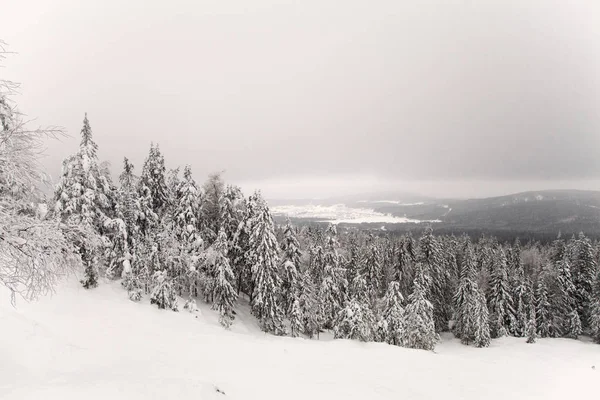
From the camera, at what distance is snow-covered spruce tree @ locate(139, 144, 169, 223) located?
94.7 feet

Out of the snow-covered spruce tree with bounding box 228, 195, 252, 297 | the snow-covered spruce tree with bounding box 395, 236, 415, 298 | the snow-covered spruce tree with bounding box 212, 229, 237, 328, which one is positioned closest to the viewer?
the snow-covered spruce tree with bounding box 212, 229, 237, 328

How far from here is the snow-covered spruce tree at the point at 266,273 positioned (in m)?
26.5

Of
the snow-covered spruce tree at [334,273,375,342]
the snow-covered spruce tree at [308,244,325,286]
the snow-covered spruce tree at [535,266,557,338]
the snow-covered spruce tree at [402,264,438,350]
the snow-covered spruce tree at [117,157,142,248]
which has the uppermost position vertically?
the snow-covered spruce tree at [117,157,142,248]

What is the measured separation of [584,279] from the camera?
A: 44.0 metres

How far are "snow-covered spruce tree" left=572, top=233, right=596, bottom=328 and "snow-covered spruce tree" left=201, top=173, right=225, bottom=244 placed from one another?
2074 inches

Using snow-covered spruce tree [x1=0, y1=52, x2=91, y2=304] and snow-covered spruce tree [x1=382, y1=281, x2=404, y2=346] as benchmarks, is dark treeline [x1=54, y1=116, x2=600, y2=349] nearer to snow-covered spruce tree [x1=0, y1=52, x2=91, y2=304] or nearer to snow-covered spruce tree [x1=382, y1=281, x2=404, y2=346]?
snow-covered spruce tree [x1=382, y1=281, x2=404, y2=346]

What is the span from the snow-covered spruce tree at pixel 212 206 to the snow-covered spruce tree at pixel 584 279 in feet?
173

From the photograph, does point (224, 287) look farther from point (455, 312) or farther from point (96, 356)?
point (455, 312)

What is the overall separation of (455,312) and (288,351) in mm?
35824

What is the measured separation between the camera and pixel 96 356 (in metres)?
10.8

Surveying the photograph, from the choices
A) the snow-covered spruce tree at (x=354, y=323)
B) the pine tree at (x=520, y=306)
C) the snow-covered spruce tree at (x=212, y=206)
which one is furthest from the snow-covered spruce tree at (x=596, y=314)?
the snow-covered spruce tree at (x=212, y=206)

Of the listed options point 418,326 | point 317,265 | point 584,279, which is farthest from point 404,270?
point 584,279

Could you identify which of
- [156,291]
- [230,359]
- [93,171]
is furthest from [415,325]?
[93,171]

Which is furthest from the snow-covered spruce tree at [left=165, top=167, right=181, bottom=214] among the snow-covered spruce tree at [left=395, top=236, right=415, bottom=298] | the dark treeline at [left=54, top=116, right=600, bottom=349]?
the snow-covered spruce tree at [left=395, top=236, right=415, bottom=298]
